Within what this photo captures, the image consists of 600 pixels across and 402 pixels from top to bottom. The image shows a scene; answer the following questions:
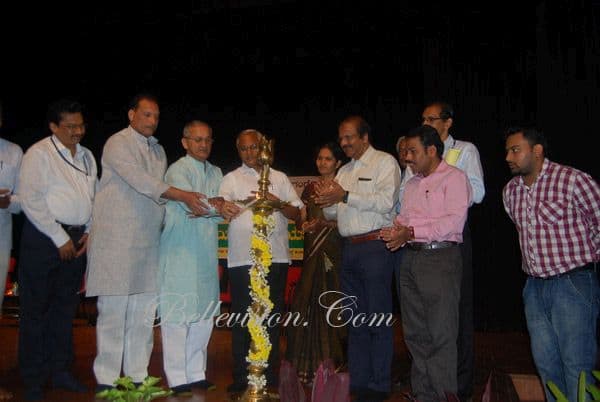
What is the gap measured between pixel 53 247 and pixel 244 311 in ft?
3.77

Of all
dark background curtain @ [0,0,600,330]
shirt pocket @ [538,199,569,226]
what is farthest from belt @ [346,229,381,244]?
dark background curtain @ [0,0,600,330]

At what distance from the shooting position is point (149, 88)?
774 cm

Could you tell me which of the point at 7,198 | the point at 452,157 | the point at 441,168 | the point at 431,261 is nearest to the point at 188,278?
the point at 7,198

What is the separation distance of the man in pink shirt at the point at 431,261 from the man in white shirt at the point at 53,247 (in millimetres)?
1818

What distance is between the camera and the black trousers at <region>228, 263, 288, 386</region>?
148 inches

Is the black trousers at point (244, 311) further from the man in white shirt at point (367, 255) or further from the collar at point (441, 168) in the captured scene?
the collar at point (441, 168)

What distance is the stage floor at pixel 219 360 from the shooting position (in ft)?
12.0

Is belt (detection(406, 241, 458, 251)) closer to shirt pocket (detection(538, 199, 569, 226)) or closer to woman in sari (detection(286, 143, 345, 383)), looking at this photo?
shirt pocket (detection(538, 199, 569, 226))

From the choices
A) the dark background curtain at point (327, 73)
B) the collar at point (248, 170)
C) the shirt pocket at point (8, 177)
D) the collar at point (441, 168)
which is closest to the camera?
the collar at point (441, 168)

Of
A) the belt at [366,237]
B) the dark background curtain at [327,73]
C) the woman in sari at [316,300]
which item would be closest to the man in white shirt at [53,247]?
the woman in sari at [316,300]

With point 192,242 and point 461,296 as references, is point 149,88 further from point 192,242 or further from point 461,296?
point 461,296

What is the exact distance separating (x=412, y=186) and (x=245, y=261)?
1.10m

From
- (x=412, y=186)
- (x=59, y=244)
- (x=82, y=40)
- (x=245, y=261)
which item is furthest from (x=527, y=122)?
(x=82, y=40)

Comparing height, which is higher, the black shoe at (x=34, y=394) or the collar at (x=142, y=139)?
the collar at (x=142, y=139)
